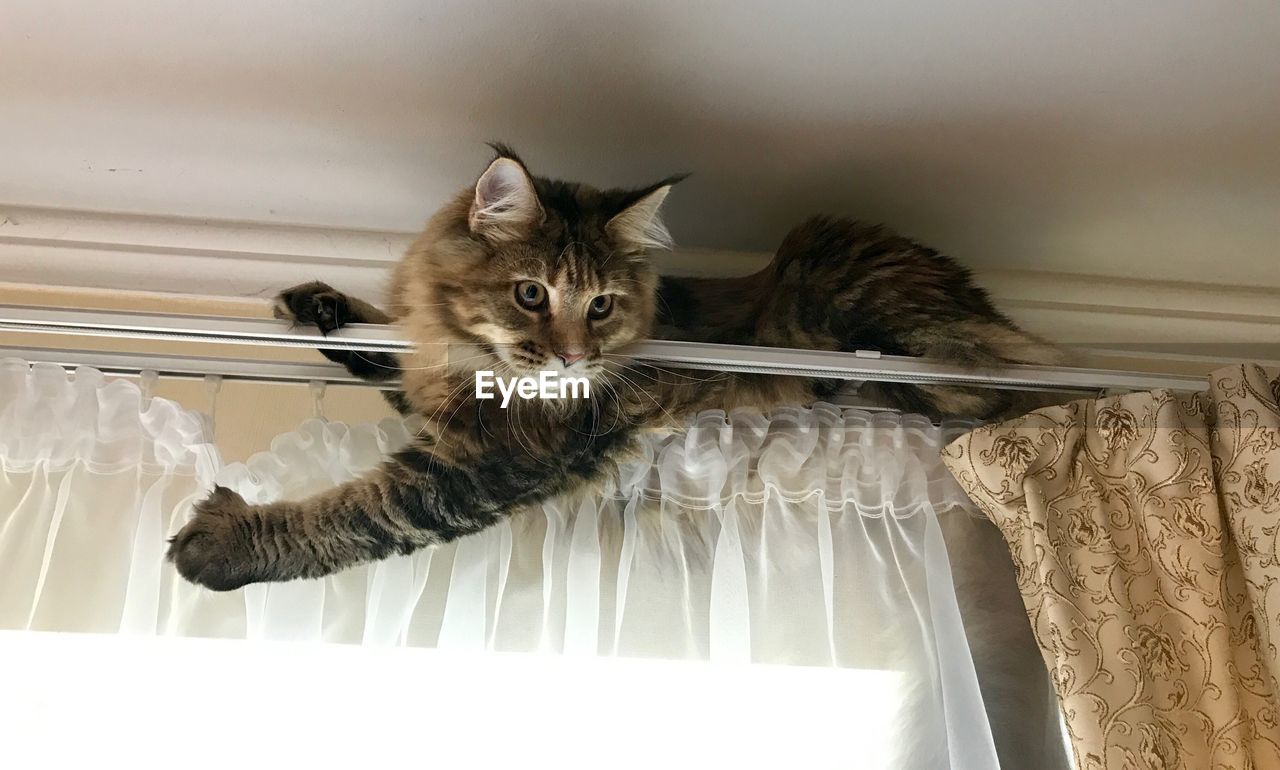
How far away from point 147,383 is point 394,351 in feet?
1.05

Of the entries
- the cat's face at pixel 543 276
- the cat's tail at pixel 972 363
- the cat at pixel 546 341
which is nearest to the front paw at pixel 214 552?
the cat at pixel 546 341

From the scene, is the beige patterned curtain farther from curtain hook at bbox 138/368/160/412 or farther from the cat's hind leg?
curtain hook at bbox 138/368/160/412

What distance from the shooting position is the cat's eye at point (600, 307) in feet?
3.48

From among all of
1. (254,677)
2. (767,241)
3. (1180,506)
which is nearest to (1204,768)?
(1180,506)

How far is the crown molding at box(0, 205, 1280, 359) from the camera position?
1.25m

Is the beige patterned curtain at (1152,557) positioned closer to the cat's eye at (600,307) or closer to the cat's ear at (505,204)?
the cat's eye at (600,307)

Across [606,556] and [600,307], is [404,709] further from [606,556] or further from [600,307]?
[600,307]

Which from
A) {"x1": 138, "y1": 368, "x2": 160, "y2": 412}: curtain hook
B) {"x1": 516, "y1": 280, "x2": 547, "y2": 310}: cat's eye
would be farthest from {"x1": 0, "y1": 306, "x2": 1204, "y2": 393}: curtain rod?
{"x1": 516, "y1": 280, "x2": 547, "y2": 310}: cat's eye

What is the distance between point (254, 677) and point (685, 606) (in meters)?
0.49

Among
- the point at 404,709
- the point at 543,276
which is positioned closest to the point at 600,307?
the point at 543,276

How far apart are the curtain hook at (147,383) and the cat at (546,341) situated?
0.52ft

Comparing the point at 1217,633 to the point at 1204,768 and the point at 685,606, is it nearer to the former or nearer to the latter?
the point at 1204,768

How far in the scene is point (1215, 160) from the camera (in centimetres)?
114

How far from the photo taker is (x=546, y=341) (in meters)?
1.02
